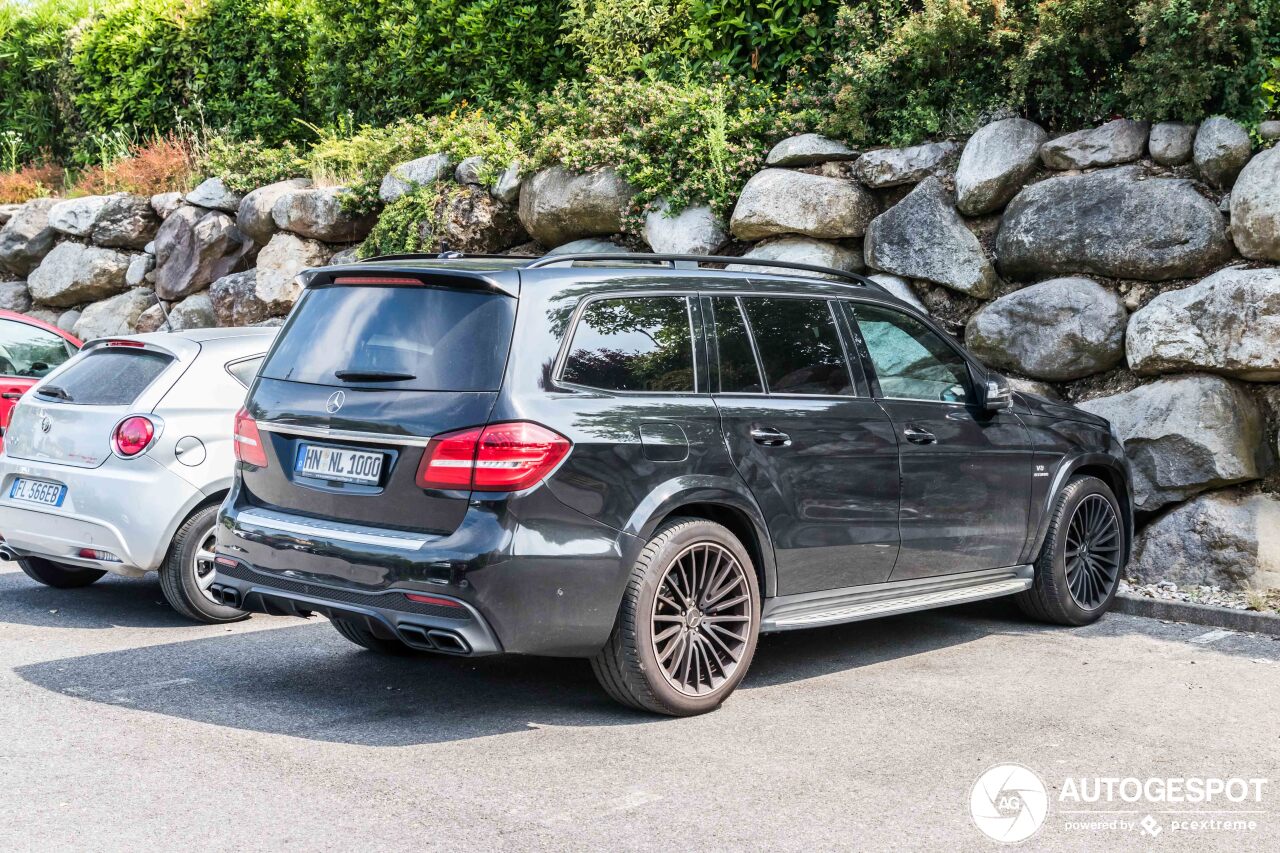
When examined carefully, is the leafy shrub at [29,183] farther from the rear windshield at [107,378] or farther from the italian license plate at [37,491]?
the italian license plate at [37,491]

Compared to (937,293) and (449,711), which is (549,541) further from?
→ (937,293)

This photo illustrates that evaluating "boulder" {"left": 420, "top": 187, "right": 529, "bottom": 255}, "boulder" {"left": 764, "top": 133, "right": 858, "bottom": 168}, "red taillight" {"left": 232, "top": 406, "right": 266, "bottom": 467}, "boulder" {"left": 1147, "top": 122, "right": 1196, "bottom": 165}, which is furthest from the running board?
"boulder" {"left": 420, "top": 187, "right": 529, "bottom": 255}

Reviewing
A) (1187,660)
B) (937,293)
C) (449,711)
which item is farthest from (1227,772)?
(937,293)

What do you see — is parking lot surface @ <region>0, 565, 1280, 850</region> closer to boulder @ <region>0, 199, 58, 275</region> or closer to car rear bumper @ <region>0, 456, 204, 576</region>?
car rear bumper @ <region>0, 456, 204, 576</region>

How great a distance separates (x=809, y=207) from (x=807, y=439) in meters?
4.52

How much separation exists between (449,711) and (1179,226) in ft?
18.6

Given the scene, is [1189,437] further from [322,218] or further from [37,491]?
[322,218]

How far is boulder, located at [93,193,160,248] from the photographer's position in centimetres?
1614

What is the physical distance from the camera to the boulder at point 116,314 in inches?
623

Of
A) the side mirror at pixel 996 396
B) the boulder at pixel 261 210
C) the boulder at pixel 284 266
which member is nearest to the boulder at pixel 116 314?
the boulder at pixel 261 210

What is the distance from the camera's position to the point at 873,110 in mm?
10555

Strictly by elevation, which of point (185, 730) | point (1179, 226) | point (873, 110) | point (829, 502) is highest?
point (873, 110)

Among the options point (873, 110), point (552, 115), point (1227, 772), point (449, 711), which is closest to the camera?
point (1227, 772)

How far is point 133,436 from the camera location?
7105 millimetres
